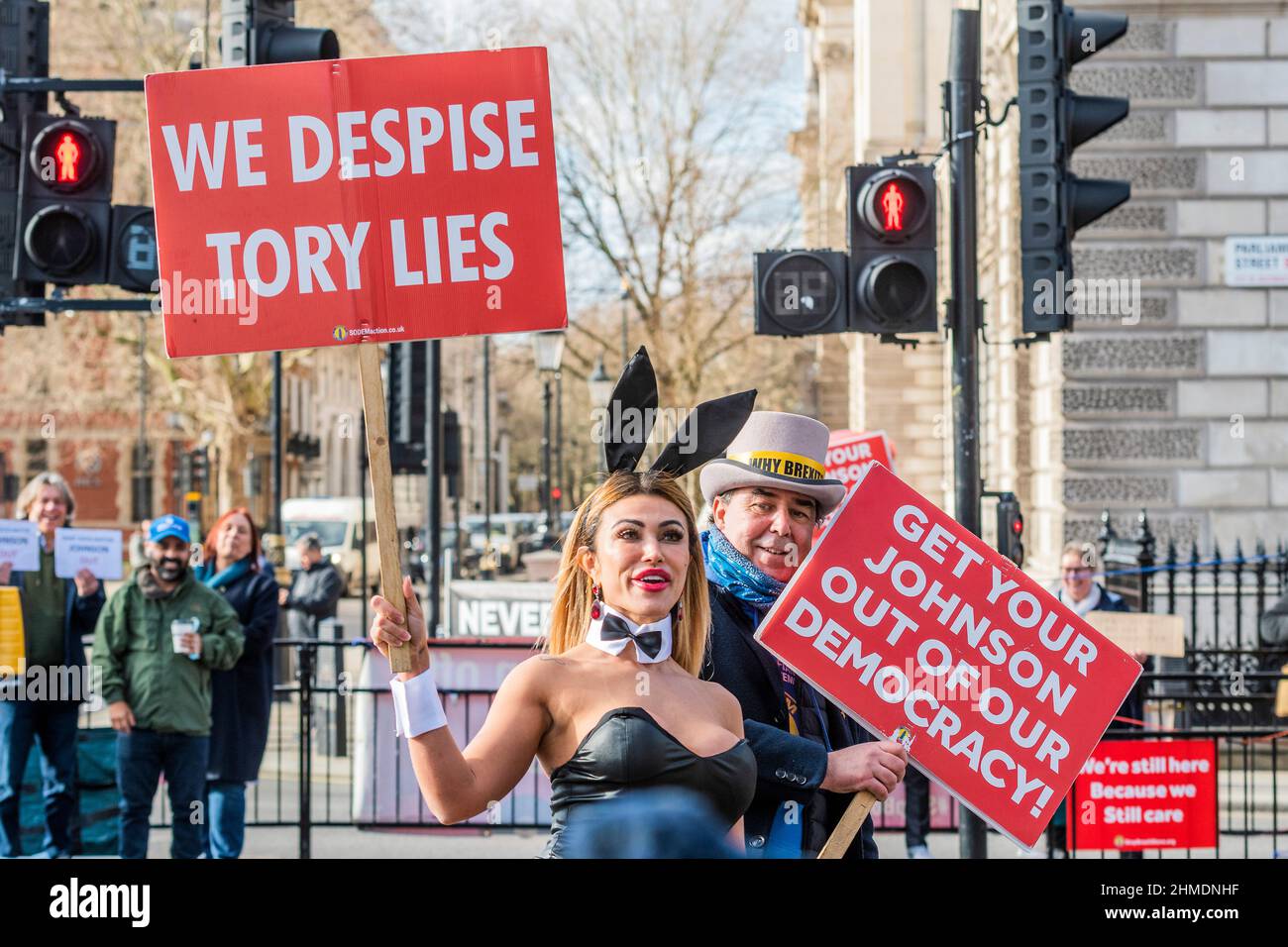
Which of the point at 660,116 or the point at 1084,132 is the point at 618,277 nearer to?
the point at 660,116

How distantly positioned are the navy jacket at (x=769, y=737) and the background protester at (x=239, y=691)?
514cm

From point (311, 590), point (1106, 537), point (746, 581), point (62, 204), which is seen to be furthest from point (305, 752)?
point (1106, 537)

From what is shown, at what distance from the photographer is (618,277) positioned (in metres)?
28.6

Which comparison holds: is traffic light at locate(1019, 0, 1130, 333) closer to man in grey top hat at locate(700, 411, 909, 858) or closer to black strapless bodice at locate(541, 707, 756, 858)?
man in grey top hat at locate(700, 411, 909, 858)

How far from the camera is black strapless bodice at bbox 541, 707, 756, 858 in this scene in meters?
3.17

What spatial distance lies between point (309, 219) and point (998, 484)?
53.1 feet

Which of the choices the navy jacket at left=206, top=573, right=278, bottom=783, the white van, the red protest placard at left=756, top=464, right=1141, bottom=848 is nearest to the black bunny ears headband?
the red protest placard at left=756, top=464, right=1141, bottom=848

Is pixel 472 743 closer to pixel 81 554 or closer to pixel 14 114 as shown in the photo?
pixel 81 554

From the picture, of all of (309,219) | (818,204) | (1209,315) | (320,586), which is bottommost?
(320,586)

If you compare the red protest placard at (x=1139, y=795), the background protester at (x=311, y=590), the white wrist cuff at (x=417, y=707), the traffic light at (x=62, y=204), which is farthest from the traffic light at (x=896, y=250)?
the background protester at (x=311, y=590)

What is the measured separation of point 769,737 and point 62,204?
21.4 ft

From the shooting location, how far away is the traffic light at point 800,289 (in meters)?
8.07

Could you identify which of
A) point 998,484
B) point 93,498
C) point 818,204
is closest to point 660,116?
point 818,204
